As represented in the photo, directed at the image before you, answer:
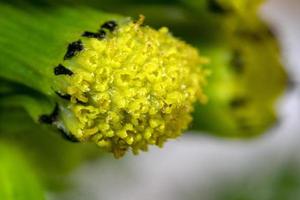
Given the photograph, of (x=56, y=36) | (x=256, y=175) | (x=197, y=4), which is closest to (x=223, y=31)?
(x=197, y=4)

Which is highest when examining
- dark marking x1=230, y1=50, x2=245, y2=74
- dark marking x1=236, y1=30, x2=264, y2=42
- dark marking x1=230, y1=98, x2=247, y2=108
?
dark marking x1=236, y1=30, x2=264, y2=42

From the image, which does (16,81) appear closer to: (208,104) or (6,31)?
(6,31)

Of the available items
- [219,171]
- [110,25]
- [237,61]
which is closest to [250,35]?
[237,61]

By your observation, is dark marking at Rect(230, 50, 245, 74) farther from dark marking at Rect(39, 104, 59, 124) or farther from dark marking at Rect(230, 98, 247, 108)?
dark marking at Rect(39, 104, 59, 124)

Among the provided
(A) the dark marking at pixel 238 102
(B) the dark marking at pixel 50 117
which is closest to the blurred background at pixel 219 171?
(A) the dark marking at pixel 238 102

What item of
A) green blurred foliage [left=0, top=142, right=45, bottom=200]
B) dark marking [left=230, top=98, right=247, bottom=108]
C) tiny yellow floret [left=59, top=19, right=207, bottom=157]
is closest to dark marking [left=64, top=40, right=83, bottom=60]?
tiny yellow floret [left=59, top=19, right=207, bottom=157]

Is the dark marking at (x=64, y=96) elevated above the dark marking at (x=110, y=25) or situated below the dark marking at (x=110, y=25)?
below

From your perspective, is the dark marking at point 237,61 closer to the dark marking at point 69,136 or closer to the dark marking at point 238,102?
the dark marking at point 238,102
